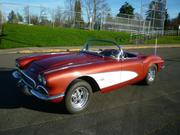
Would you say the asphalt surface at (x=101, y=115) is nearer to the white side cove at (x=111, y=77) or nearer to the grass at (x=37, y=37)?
the white side cove at (x=111, y=77)

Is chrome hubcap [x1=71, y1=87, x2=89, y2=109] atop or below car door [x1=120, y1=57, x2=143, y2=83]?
below

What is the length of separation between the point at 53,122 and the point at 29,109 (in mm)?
782

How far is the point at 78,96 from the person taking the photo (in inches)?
195

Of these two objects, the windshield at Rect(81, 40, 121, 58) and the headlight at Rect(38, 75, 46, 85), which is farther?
the windshield at Rect(81, 40, 121, 58)

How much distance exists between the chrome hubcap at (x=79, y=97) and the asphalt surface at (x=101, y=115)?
20 centimetres

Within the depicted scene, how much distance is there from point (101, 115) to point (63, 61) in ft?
4.44

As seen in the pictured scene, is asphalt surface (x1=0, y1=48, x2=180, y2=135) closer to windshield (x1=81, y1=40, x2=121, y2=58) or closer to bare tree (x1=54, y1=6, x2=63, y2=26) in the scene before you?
windshield (x1=81, y1=40, x2=121, y2=58)

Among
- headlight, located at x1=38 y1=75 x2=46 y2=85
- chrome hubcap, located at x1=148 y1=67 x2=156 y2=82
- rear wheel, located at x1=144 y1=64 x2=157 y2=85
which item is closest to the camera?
headlight, located at x1=38 y1=75 x2=46 y2=85

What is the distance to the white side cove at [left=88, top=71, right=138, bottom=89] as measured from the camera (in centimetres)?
516

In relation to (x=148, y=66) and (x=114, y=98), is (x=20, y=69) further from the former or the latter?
(x=148, y=66)

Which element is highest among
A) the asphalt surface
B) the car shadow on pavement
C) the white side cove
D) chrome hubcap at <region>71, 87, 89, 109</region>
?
the white side cove

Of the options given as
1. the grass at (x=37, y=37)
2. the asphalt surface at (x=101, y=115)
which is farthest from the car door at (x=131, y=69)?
the grass at (x=37, y=37)

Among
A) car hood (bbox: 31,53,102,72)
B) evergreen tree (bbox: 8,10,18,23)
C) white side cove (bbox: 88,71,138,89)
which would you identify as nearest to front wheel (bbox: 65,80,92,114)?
white side cove (bbox: 88,71,138,89)

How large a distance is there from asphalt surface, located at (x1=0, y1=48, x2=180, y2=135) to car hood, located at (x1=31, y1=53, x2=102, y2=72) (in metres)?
0.82
